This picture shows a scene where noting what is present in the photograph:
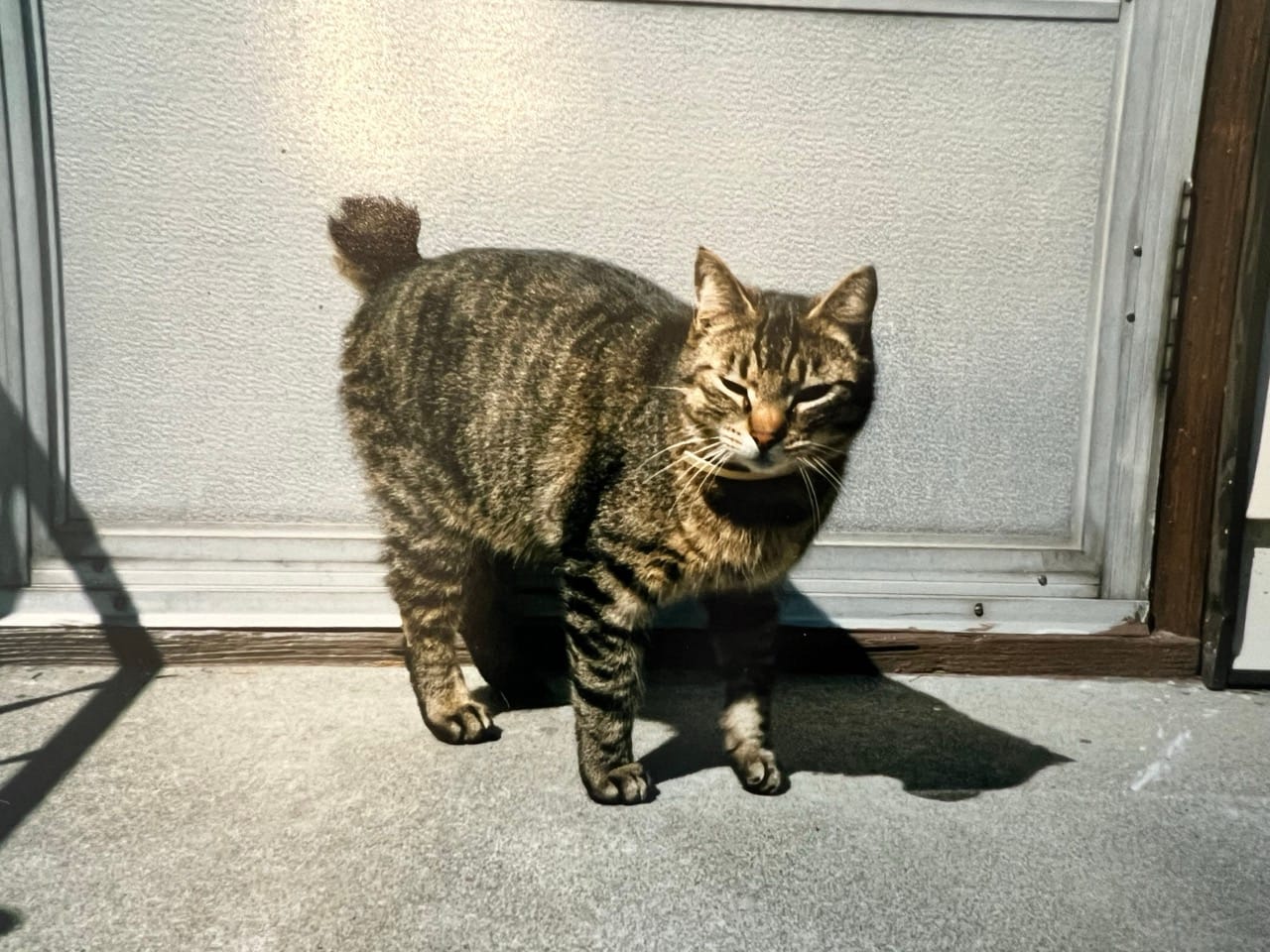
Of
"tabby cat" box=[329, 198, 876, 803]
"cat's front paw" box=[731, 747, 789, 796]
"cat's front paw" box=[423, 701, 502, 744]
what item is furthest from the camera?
"cat's front paw" box=[423, 701, 502, 744]

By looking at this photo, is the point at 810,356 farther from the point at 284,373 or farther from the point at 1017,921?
the point at 284,373

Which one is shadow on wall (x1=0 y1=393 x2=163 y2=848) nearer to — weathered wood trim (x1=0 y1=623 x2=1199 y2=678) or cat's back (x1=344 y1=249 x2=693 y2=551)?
weathered wood trim (x1=0 y1=623 x2=1199 y2=678)

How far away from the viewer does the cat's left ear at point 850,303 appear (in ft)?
6.47

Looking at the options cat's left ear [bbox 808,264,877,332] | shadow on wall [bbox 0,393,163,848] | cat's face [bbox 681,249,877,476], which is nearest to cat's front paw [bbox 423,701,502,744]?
shadow on wall [bbox 0,393,163,848]

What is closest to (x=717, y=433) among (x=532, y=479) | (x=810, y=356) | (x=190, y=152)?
(x=810, y=356)

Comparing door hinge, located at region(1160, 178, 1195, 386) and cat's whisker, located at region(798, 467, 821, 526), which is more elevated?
door hinge, located at region(1160, 178, 1195, 386)

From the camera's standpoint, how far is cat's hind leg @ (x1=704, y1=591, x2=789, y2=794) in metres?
2.25

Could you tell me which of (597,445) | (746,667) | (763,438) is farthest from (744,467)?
(746,667)

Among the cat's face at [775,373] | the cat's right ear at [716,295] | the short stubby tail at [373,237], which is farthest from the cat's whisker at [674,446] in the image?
the short stubby tail at [373,237]

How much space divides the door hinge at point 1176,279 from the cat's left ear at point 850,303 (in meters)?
1.13

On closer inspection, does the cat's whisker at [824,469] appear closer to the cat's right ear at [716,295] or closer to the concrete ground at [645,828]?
the cat's right ear at [716,295]

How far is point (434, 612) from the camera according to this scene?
2439 millimetres

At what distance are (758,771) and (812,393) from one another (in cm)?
84

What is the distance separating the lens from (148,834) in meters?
1.88
